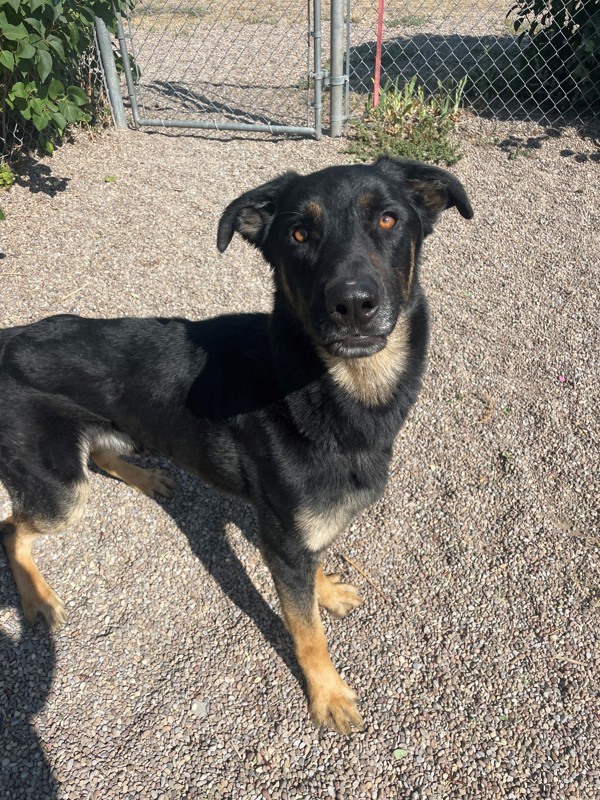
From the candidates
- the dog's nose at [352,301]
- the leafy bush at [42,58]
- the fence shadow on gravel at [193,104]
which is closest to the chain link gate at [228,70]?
the fence shadow on gravel at [193,104]

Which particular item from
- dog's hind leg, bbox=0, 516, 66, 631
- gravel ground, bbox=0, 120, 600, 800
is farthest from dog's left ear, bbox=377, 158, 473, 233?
dog's hind leg, bbox=0, 516, 66, 631

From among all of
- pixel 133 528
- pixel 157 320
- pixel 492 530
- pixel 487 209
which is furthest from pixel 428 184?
pixel 487 209

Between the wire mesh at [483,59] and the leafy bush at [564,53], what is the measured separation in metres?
0.01

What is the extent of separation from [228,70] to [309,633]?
1029 centimetres

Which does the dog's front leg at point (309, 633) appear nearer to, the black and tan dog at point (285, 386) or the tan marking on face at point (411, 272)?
the black and tan dog at point (285, 386)

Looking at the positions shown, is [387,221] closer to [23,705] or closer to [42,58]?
[23,705]

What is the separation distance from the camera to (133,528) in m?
3.50

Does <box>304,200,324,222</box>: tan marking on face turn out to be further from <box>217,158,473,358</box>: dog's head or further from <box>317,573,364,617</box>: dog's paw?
<box>317,573,364,617</box>: dog's paw

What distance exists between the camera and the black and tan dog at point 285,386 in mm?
2314

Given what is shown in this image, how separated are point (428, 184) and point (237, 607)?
253 centimetres

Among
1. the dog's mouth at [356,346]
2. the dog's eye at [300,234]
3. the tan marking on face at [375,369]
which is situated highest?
the dog's eye at [300,234]

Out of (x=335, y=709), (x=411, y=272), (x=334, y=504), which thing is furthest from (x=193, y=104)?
(x=335, y=709)

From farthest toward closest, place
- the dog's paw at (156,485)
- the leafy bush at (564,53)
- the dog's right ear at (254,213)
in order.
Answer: the leafy bush at (564,53), the dog's paw at (156,485), the dog's right ear at (254,213)

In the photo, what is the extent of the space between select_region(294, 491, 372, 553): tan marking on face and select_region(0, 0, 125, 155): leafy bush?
16.4 feet
